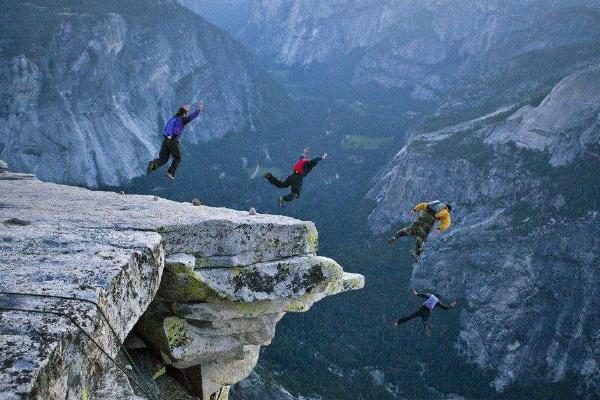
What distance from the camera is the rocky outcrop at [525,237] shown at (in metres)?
102

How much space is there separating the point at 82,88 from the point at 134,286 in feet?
462

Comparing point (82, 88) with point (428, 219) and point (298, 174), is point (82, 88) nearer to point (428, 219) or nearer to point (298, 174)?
point (298, 174)

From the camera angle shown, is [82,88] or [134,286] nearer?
[134,286]

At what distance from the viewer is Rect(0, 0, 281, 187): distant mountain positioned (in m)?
115

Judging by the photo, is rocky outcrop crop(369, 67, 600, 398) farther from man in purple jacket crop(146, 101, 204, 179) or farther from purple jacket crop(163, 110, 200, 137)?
purple jacket crop(163, 110, 200, 137)

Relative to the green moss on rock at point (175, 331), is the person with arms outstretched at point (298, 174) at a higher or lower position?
higher

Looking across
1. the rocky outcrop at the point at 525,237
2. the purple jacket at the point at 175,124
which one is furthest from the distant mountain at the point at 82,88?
the purple jacket at the point at 175,124

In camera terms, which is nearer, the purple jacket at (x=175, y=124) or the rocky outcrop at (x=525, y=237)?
the purple jacket at (x=175, y=124)

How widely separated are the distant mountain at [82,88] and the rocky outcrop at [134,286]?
10858 cm

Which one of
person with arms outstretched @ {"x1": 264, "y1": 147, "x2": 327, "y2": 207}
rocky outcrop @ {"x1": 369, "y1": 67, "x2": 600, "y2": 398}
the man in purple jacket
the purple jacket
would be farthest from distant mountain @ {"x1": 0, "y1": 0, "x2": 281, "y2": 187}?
the purple jacket

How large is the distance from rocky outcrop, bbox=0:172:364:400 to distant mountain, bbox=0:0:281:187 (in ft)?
356

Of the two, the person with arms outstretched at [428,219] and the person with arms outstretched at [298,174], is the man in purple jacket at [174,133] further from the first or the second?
the person with arms outstretched at [428,219]

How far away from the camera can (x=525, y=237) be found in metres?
111

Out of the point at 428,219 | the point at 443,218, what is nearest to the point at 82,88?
the point at 428,219
